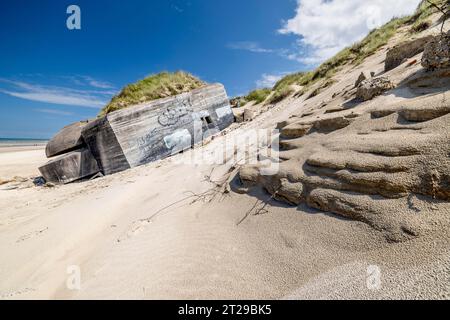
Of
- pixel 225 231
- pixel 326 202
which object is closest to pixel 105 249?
pixel 225 231

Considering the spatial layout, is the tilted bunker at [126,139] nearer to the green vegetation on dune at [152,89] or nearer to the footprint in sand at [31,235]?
the green vegetation on dune at [152,89]

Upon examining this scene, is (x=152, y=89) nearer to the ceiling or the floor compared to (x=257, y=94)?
nearer to the floor

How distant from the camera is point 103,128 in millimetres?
4898

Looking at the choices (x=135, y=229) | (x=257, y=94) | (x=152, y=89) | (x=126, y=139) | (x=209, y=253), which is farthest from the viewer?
(x=257, y=94)

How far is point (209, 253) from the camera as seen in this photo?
177 cm

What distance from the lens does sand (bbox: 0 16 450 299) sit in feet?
3.76

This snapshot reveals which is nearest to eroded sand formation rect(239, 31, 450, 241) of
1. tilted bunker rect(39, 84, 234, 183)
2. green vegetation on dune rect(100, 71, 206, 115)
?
tilted bunker rect(39, 84, 234, 183)

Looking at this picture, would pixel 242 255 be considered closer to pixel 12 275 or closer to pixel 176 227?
pixel 176 227

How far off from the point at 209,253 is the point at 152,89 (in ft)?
23.5

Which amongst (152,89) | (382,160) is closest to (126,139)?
(152,89)

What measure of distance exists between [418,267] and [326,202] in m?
0.61

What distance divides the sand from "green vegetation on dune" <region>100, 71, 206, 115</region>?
16.4ft

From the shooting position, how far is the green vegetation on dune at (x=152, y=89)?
7441mm

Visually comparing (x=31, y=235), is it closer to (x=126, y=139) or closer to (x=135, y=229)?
(x=135, y=229)
